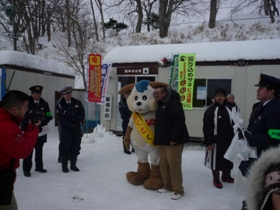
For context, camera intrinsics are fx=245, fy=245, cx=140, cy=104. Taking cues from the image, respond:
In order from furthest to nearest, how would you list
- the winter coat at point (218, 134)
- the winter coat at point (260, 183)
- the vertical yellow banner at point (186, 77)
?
the vertical yellow banner at point (186, 77) → the winter coat at point (218, 134) → the winter coat at point (260, 183)

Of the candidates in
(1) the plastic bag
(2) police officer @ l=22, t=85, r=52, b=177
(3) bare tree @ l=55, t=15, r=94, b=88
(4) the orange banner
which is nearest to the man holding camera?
(1) the plastic bag

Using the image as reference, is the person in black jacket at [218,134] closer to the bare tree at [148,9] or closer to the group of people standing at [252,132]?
the group of people standing at [252,132]

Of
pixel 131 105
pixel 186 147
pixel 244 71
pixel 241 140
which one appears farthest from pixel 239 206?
pixel 244 71

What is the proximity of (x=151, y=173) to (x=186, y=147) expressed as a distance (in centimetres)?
376

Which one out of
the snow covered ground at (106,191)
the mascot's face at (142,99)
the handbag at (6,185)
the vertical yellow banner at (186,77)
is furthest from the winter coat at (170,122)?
the vertical yellow banner at (186,77)

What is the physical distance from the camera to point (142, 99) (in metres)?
4.29

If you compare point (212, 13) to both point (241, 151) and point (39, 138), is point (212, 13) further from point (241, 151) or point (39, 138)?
point (241, 151)

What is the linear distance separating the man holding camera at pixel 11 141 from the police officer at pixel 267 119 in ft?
8.20

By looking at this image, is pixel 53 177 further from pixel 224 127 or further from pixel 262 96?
Result: pixel 262 96

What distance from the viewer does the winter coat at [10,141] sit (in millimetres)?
2143

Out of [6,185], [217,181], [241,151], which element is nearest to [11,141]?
[6,185]

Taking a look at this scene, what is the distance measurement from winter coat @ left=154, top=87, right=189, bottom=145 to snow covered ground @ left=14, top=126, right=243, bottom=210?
97 cm

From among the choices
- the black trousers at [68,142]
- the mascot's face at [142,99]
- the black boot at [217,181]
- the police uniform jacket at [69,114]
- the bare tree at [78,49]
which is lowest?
the black boot at [217,181]

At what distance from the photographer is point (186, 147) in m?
7.95
